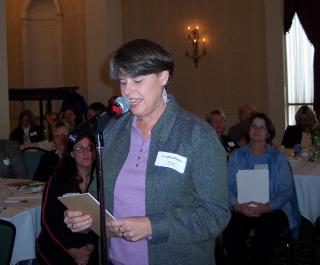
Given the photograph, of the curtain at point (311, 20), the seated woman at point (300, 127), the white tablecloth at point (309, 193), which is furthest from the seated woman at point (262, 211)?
the curtain at point (311, 20)

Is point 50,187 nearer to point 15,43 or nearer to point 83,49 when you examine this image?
point 83,49

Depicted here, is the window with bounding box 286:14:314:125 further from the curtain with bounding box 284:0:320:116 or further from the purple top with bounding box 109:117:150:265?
the purple top with bounding box 109:117:150:265

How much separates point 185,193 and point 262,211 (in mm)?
2368

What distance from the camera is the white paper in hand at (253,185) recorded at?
13.5 feet

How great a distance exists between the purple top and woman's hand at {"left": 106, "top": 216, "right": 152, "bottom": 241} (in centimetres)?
13

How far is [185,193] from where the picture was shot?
182 centimetres

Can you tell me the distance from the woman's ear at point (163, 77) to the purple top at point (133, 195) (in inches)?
9.0

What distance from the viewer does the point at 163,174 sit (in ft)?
5.94

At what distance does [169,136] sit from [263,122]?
2.78 meters

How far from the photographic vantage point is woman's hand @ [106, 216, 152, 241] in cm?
167

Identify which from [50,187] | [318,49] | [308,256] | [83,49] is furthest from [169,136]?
[83,49]

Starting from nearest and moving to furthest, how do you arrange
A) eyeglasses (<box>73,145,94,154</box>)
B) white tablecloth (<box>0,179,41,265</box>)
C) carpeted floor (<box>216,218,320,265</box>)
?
eyeglasses (<box>73,145,94,154</box>) < white tablecloth (<box>0,179,41,265</box>) < carpeted floor (<box>216,218,320,265</box>)

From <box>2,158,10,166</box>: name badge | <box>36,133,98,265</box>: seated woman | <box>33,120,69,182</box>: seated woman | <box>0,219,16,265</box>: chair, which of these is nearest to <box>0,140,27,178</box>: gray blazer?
<box>2,158,10,166</box>: name badge

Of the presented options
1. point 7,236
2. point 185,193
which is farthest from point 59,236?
point 185,193
